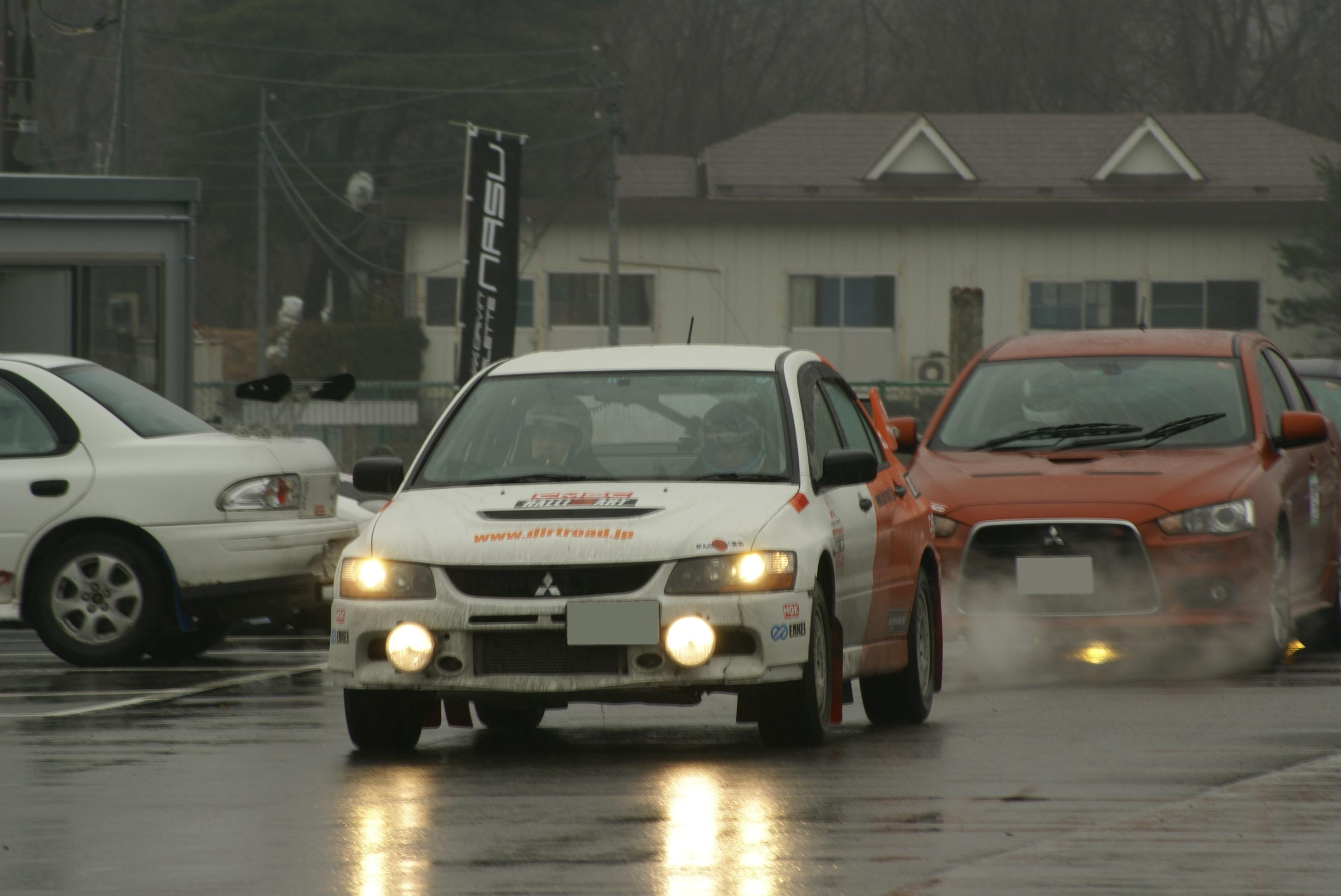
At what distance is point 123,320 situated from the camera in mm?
17250

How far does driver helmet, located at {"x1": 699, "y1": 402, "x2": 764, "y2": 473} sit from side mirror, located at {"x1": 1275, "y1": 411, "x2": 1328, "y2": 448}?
3920 millimetres

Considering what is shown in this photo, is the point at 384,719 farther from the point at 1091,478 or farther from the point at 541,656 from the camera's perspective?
the point at 1091,478

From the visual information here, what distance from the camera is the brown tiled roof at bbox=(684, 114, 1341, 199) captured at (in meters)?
47.0

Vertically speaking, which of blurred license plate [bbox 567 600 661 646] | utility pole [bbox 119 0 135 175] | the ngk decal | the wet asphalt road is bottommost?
the wet asphalt road

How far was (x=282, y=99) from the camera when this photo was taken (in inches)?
2060

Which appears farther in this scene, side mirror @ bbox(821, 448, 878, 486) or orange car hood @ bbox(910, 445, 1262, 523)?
orange car hood @ bbox(910, 445, 1262, 523)

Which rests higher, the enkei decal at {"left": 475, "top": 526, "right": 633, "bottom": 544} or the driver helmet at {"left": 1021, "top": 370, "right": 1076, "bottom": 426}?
the driver helmet at {"left": 1021, "top": 370, "right": 1076, "bottom": 426}

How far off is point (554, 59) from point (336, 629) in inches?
1764

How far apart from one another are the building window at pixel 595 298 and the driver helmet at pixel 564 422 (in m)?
36.9

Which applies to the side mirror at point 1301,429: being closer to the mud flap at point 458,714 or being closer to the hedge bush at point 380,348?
the mud flap at point 458,714

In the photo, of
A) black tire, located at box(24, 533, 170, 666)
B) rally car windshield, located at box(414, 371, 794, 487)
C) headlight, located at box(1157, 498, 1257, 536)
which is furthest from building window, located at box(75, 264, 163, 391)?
headlight, located at box(1157, 498, 1257, 536)

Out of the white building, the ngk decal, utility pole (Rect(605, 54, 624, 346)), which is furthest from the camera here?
the white building

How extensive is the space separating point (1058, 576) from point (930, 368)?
3379 cm

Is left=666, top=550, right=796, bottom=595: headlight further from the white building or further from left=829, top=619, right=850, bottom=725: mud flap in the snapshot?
the white building
